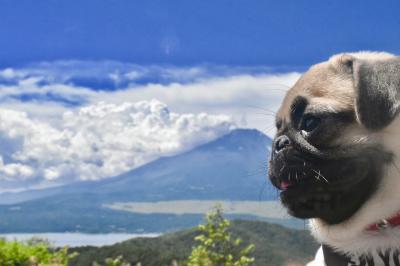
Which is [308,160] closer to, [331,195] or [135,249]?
[331,195]

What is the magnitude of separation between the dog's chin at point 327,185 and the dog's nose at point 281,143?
0.20 ft

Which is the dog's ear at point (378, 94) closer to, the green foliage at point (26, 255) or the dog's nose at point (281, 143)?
the dog's nose at point (281, 143)

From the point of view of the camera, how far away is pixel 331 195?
3.58 meters

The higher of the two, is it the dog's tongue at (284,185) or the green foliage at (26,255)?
the dog's tongue at (284,185)

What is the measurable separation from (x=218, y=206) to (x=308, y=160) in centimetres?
587

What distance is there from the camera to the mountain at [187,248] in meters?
10.7

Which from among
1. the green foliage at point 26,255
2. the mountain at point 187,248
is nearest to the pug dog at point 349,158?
the mountain at point 187,248

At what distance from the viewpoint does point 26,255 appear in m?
8.14

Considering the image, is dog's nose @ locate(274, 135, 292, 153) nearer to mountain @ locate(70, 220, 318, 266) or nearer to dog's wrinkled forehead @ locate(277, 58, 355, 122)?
dog's wrinkled forehead @ locate(277, 58, 355, 122)

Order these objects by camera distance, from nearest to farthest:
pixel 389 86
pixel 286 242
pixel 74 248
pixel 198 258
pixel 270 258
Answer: pixel 389 86, pixel 198 258, pixel 74 248, pixel 270 258, pixel 286 242

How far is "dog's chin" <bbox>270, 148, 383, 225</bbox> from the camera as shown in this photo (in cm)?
351

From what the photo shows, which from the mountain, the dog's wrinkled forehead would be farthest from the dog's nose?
the mountain

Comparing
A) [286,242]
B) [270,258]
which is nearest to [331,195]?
[270,258]

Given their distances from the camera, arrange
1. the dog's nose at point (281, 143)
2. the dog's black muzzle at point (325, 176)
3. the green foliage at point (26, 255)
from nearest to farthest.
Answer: the dog's black muzzle at point (325, 176), the dog's nose at point (281, 143), the green foliage at point (26, 255)
